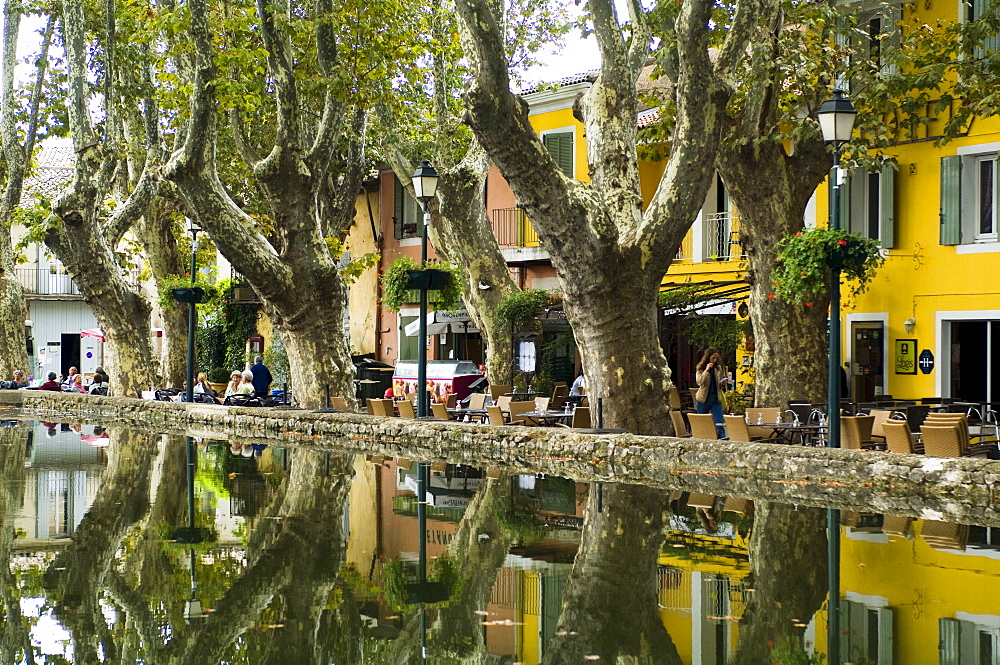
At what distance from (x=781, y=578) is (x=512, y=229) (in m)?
24.6

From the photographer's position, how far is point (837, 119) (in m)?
13.9

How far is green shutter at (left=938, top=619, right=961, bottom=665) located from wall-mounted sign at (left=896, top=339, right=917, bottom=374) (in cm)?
1705

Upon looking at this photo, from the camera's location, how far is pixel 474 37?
50.1 ft

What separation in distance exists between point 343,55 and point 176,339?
14975 millimetres

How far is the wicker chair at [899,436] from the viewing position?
1405cm

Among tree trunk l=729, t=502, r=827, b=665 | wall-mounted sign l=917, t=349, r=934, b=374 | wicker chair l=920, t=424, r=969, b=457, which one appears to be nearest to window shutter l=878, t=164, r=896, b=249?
wall-mounted sign l=917, t=349, r=934, b=374

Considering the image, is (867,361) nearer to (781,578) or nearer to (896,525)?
(896,525)

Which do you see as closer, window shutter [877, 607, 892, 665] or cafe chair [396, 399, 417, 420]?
window shutter [877, 607, 892, 665]

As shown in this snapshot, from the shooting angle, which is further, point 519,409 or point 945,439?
point 519,409

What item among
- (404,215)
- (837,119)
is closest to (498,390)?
(837,119)

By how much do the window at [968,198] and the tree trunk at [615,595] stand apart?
1288 cm

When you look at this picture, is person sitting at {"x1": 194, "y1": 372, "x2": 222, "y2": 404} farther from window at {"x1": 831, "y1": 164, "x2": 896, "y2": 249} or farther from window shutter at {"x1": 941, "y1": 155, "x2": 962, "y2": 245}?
window shutter at {"x1": 941, "y1": 155, "x2": 962, "y2": 245}

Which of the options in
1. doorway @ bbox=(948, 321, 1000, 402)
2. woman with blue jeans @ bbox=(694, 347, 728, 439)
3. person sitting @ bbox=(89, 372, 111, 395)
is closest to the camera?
woman with blue jeans @ bbox=(694, 347, 728, 439)

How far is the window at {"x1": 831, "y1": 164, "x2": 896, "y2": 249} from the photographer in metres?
23.8
